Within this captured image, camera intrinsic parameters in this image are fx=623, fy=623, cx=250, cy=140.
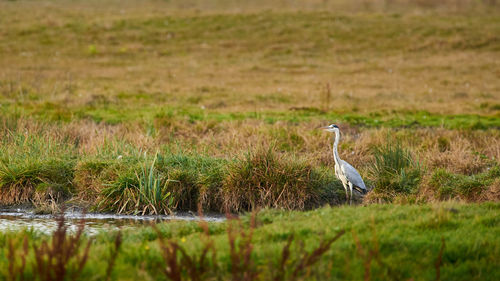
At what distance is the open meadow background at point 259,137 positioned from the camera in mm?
7875

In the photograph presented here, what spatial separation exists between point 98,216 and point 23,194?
7.49 feet

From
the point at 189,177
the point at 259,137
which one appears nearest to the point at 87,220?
the point at 189,177

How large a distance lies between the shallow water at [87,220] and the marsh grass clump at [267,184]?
0.72 m

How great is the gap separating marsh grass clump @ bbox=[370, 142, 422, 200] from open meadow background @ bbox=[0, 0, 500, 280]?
0.12 feet

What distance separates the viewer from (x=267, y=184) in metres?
13.4

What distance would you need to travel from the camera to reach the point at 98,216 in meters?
12.6

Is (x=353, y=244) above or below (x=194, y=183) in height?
above

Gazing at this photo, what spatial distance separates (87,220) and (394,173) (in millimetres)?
6784

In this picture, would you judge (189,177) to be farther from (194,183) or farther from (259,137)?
(259,137)

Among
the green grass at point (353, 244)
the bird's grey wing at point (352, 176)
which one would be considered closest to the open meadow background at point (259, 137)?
the green grass at point (353, 244)

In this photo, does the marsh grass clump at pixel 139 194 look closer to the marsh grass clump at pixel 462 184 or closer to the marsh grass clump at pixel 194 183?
the marsh grass clump at pixel 194 183

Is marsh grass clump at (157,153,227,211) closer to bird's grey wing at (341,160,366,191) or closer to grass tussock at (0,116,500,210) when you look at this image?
grass tussock at (0,116,500,210)

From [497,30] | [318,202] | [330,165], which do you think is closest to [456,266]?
[318,202]

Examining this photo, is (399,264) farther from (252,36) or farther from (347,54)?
(252,36)
